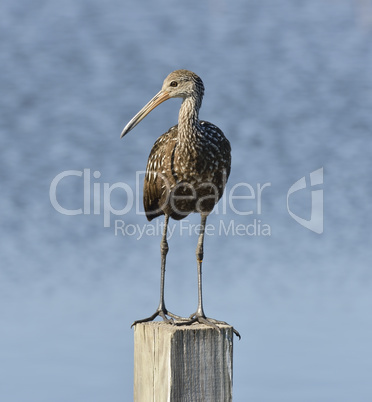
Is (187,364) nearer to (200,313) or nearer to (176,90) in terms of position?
(200,313)

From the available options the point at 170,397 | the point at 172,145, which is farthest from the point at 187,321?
the point at 172,145

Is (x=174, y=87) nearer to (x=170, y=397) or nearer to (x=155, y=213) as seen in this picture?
(x=155, y=213)

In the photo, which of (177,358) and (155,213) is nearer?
(177,358)

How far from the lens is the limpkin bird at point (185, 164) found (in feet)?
20.3

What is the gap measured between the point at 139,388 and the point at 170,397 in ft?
1.40

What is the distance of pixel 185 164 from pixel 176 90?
706 millimetres

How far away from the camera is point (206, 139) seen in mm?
6363

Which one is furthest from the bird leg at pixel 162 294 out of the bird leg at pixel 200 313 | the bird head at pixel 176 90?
the bird head at pixel 176 90

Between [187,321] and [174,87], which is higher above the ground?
[174,87]

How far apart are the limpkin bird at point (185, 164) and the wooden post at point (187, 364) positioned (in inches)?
58.0

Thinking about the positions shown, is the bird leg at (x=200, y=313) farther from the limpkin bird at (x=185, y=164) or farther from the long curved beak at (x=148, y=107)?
the long curved beak at (x=148, y=107)

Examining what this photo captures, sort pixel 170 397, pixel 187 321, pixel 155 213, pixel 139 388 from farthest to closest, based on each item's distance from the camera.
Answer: pixel 155 213, pixel 187 321, pixel 139 388, pixel 170 397

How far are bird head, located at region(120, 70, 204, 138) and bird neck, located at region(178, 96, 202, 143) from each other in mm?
49

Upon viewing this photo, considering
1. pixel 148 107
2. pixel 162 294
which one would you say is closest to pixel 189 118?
pixel 148 107
